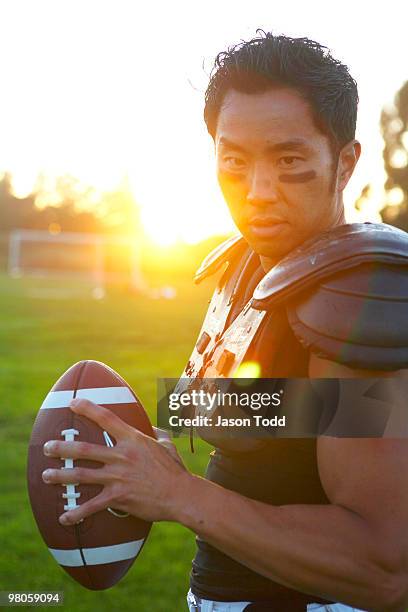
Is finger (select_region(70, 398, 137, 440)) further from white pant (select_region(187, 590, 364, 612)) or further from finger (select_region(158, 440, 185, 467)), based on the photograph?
white pant (select_region(187, 590, 364, 612))

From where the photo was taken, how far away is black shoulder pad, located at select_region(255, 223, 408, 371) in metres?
1.62

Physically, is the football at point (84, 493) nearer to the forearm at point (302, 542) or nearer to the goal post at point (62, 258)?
the forearm at point (302, 542)

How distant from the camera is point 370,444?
1.59m

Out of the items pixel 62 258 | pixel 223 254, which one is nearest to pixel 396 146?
pixel 62 258

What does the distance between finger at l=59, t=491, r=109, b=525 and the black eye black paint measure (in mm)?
792

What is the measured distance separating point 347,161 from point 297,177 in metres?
0.21

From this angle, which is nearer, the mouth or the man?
the man

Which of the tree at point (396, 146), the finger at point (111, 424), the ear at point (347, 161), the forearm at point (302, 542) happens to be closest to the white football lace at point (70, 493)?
the finger at point (111, 424)

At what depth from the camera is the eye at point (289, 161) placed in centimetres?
193

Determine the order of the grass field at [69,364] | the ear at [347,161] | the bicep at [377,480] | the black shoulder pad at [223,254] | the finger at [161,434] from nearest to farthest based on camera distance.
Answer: the bicep at [377,480]
the ear at [347,161]
the finger at [161,434]
the black shoulder pad at [223,254]
the grass field at [69,364]

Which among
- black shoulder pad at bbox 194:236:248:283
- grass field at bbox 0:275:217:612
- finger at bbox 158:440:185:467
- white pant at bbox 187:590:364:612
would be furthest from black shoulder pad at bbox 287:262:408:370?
grass field at bbox 0:275:217:612

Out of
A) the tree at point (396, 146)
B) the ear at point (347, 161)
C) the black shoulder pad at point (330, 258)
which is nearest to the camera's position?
the black shoulder pad at point (330, 258)

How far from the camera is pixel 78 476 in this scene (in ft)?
5.83

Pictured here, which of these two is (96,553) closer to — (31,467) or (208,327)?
(31,467)
